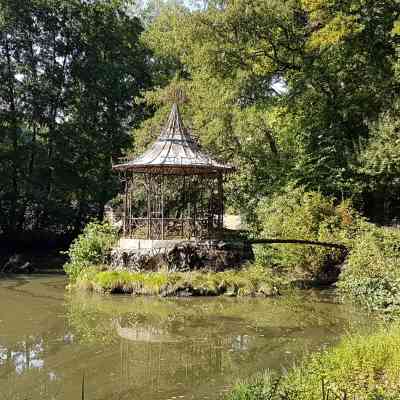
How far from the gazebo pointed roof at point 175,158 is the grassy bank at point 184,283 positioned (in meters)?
3.66

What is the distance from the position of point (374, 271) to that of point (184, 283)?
18.9 feet

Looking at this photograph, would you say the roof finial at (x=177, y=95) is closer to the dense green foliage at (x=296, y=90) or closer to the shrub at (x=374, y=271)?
the dense green foliage at (x=296, y=90)

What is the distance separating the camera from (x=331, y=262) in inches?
688

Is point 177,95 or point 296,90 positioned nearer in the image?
point 296,90

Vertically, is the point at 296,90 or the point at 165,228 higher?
the point at 296,90

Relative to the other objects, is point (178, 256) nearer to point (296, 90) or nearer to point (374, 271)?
point (374, 271)

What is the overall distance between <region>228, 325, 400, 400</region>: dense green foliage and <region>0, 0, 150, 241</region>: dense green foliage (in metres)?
24.2

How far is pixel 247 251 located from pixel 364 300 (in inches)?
230

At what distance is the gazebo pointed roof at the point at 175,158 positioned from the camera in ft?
62.3

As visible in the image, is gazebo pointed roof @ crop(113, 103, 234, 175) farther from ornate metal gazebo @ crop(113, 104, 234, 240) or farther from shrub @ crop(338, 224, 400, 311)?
shrub @ crop(338, 224, 400, 311)

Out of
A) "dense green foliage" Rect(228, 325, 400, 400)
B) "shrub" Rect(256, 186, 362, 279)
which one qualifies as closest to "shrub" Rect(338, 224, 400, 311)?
"shrub" Rect(256, 186, 362, 279)

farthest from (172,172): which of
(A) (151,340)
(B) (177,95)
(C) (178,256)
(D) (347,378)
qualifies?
(D) (347,378)

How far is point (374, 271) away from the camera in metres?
14.0

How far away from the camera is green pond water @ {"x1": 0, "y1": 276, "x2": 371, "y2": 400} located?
8680 millimetres
